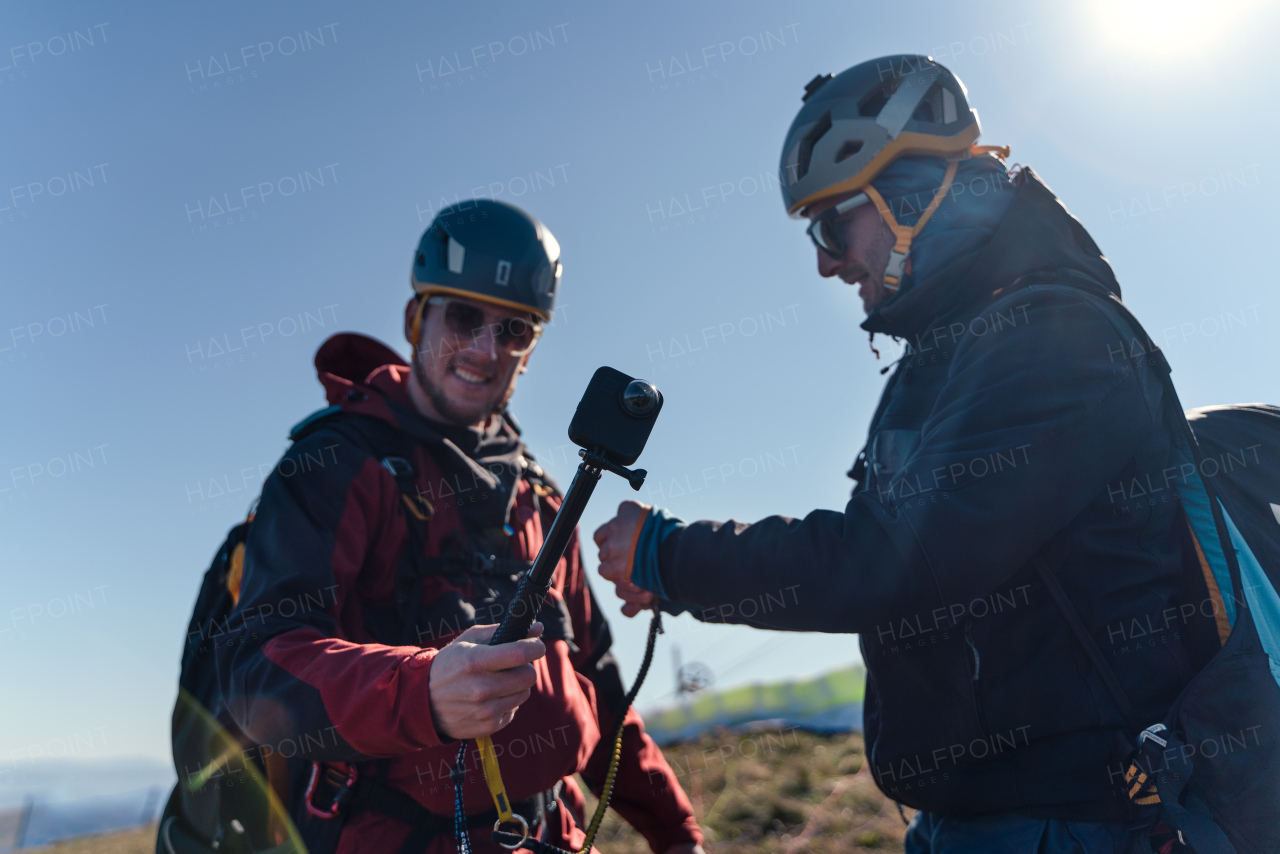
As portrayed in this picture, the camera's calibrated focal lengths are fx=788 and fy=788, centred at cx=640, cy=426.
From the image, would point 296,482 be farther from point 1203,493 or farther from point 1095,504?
point 1203,493

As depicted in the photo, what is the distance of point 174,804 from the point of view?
11.7 feet

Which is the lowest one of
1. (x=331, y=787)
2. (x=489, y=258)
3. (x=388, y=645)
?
(x=331, y=787)

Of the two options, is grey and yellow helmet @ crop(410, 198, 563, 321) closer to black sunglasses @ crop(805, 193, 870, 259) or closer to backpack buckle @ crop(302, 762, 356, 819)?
black sunglasses @ crop(805, 193, 870, 259)

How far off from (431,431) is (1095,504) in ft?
8.87

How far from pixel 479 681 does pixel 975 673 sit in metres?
1.67

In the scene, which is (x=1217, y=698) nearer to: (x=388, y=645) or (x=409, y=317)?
(x=388, y=645)

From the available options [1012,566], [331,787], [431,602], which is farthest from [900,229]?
[331,787]

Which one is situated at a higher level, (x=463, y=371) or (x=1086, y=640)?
(x=463, y=371)

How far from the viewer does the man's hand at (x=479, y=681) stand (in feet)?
6.81

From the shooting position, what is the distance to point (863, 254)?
12.2ft

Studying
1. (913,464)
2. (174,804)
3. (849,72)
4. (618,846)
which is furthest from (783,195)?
(618,846)

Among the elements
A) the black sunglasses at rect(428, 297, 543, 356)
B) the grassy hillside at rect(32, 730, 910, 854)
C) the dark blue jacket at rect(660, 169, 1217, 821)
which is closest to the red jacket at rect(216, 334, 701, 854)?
the black sunglasses at rect(428, 297, 543, 356)

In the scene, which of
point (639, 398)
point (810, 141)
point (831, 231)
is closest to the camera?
point (639, 398)

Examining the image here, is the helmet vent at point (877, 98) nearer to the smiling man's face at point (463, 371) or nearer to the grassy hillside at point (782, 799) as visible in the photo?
the smiling man's face at point (463, 371)
